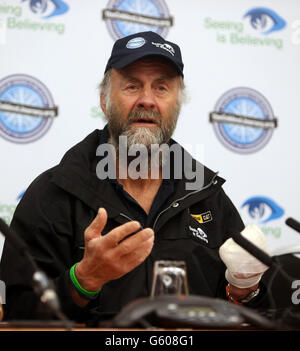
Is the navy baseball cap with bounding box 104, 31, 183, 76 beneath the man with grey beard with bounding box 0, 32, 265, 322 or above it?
above

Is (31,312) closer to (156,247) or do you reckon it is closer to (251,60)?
(156,247)

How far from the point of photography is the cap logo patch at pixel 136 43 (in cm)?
153

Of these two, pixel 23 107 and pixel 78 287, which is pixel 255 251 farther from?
pixel 23 107

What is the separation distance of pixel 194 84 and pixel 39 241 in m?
1.07

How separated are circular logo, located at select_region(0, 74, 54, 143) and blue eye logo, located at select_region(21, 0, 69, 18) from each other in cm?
26

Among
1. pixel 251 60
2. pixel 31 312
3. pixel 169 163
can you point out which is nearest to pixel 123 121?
pixel 169 163

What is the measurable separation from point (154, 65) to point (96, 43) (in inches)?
24.8

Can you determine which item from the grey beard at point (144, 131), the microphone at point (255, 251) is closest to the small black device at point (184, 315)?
the microphone at point (255, 251)

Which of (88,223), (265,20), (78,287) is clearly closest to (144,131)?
(88,223)

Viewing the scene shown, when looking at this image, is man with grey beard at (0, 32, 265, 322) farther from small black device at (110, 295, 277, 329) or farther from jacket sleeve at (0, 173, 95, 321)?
small black device at (110, 295, 277, 329)

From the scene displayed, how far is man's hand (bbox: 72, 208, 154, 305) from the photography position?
912mm

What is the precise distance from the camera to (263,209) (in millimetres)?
2160

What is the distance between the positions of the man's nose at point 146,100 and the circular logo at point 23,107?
22.9 inches

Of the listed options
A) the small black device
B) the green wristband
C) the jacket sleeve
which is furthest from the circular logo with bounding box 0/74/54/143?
the small black device
